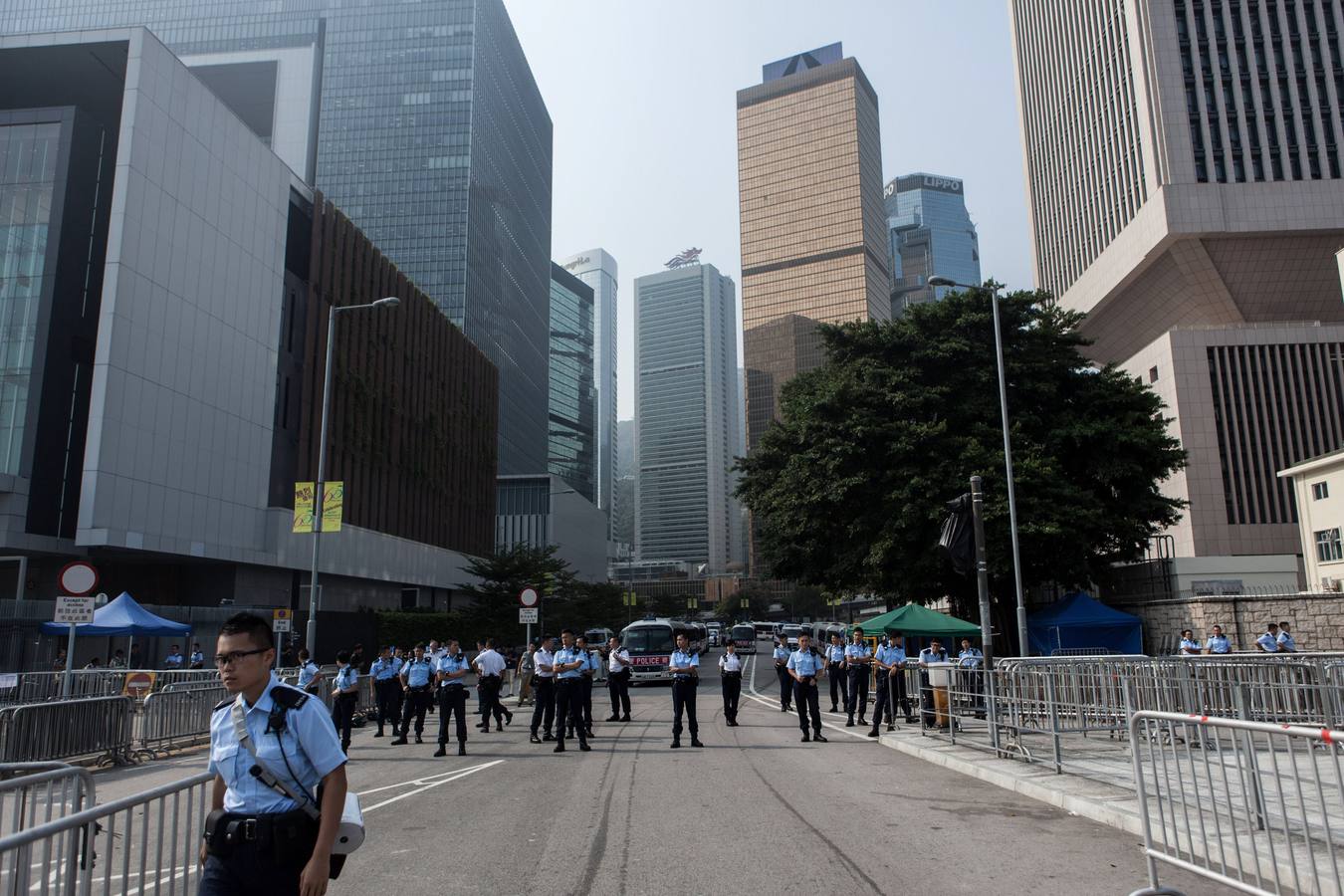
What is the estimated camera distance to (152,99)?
33.5 meters

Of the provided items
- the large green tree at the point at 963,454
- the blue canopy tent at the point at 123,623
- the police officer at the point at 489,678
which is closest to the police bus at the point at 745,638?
the large green tree at the point at 963,454

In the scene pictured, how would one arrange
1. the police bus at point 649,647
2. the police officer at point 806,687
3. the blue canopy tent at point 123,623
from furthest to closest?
the police bus at point 649,647 < the blue canopy tent at point 123,623 < the police officer at point 806,687

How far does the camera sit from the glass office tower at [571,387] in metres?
163

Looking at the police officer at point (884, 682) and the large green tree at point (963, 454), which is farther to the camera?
the large green tree at point (963, 454)

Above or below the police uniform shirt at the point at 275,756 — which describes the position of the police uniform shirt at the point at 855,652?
below

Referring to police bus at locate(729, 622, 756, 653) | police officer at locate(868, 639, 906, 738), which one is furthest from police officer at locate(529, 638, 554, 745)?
police bus at locate(729, 622, 756, 653)

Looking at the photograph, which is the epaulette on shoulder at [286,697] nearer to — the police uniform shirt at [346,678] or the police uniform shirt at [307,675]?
the police uniform shirt at [346,678]

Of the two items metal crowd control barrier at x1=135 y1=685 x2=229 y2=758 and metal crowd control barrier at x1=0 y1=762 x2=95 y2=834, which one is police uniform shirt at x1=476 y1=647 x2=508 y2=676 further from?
metal crowd control barrier at x1=0 y1=762 x2=95 y2=834

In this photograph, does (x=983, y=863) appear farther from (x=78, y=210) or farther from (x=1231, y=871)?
(x=78, y=210)

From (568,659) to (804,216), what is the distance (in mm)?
166924

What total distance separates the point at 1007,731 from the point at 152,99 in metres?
36.1

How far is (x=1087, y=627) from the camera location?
90.6 ft

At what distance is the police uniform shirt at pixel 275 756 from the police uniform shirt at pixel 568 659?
1101 cm

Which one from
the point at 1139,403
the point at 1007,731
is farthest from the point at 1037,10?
the point at 1007,731
